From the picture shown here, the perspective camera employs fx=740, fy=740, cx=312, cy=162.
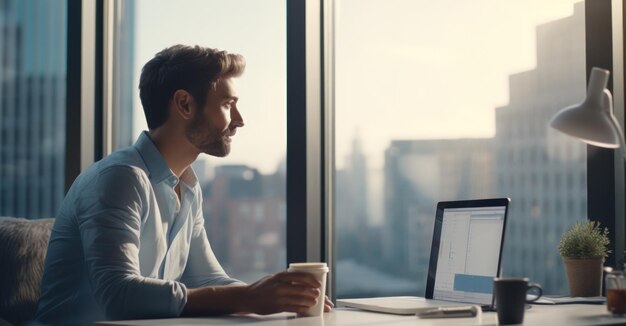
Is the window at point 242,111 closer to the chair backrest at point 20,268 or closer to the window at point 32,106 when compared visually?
the window at point 32,106

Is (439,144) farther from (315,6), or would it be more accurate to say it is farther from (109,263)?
(109,263)

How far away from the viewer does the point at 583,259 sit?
2.38 m

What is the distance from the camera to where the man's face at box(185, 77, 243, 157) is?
209cm

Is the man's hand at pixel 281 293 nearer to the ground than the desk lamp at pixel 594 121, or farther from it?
nearer to the ground

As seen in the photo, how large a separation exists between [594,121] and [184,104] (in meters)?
1.11

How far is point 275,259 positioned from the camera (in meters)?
2.47

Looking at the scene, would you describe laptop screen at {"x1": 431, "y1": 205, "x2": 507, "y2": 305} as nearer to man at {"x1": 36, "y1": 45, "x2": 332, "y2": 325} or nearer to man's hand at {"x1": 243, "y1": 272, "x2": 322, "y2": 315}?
man at {"x1": 36, "y1": 45, "x2": 332, "y2": 325}

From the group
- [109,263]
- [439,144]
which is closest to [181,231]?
[109,263]

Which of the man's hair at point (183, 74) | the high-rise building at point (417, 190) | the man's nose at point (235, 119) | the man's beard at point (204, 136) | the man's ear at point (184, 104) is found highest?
the man's hair at point (183, 74)

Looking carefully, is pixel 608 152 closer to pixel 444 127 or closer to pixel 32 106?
pixel 444 127

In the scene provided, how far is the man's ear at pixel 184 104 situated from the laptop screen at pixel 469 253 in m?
0.78

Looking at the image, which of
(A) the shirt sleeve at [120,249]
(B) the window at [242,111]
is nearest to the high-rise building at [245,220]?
(B) the window at [242,111]

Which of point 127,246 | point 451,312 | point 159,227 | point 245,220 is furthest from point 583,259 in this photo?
point 127,246

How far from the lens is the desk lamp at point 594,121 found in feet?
6.27
